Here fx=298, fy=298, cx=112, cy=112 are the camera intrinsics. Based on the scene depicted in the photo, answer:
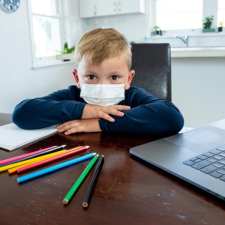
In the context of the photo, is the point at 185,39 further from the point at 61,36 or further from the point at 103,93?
the point at 103,93

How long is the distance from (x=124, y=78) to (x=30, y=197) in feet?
1.86

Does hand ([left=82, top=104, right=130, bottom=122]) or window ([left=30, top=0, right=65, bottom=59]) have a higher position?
window ([left=30, top=0, right=65, bottom=59])

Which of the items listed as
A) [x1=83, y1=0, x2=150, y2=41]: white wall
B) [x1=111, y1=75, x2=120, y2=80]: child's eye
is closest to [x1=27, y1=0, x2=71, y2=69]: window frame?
[x1=83, y1=0, x2=150, y2=41]: white wall

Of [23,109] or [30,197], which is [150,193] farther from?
[23,109]

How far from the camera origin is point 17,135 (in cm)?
83

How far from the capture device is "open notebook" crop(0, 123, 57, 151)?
0.75m

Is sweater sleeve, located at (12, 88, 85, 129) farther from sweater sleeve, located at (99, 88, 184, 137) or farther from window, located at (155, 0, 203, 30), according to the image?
window, located at (155, 0, 203, 30)

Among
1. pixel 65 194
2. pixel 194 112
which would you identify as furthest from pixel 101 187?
pixel 194 112

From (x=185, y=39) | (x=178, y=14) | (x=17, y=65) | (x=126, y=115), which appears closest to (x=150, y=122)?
(x=126, y=115)

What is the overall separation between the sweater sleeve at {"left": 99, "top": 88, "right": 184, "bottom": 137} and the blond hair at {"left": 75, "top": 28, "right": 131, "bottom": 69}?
0.21 m

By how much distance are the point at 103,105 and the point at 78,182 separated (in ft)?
1.51

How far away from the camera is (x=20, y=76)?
8.70 ft

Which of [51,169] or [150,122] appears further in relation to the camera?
[150,122]

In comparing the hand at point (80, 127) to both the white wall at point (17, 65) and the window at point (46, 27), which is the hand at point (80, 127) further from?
the window at point (46, 27)
